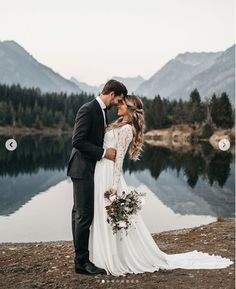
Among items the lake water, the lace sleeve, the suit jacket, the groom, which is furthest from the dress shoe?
the lake water

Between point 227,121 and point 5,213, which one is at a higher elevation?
point 227,121

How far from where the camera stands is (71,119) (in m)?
145

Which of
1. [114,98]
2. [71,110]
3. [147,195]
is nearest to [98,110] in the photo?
[114,98]

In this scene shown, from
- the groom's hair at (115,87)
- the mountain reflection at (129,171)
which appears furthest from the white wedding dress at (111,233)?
the mountain reflection at (129,171)

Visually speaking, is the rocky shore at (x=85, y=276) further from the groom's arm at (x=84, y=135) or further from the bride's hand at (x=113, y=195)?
the groom's arm at (x=84, y=135)

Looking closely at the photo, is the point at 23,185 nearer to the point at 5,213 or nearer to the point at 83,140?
the point at 5,213

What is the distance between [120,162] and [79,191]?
0.83 meters

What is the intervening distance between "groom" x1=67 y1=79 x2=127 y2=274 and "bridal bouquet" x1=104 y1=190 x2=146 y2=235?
0.98ft

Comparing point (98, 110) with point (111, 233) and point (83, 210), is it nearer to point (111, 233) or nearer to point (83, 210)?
point (83, 210)

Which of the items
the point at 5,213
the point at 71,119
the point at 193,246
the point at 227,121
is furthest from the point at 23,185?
the point at 71,119

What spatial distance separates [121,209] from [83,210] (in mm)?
633

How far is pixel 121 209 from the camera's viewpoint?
26.5 ft

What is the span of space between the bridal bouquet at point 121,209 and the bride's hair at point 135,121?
76cm

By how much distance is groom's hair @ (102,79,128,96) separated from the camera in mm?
7777
